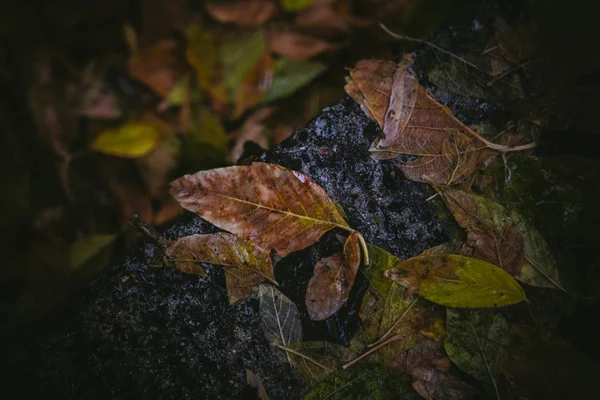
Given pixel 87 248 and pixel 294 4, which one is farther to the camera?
pixel 294 4

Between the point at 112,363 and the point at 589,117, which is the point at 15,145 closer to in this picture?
the point at 112,363

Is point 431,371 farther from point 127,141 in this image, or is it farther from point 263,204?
point 127,141

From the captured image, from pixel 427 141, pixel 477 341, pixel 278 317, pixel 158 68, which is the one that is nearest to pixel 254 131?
pixel 158 68

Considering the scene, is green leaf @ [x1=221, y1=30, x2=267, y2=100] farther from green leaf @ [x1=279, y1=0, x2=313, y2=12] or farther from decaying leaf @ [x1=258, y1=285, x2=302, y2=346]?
decaying leaf @ [x1=258, y1=285, x2=302, y2=346]

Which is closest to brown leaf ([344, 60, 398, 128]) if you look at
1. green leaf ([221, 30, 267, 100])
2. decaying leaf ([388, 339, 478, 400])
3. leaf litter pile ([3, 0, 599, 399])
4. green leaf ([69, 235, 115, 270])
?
leaf litter pile ([3, 0, 599, 399])

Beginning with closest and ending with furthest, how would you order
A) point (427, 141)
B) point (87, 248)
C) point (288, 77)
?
point (427, 141) → point (87, 248) → point (288, 77)

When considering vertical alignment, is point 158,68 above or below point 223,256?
above

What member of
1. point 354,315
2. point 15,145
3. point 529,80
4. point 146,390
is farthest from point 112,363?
point 529,80
